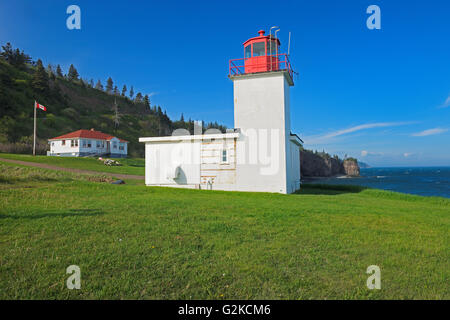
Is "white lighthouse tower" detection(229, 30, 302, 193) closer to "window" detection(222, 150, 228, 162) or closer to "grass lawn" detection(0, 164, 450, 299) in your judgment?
"window" detection(222, 150, 228, 162)

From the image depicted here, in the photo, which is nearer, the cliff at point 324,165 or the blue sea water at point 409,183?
the blue sea water at point 409,183

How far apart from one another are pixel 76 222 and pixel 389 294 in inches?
296

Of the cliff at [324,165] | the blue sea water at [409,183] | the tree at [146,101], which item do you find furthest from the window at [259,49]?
the tree at [146,101]

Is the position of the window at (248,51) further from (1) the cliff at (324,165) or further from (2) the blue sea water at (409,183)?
(1) the cliff at (324,165)

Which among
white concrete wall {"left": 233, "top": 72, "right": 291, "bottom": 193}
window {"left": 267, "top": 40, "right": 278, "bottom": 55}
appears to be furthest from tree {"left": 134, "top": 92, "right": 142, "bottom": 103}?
white concrete wall {"left": 233, "top": 72, "right": 291, "bottom": 193}

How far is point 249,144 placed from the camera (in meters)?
18.4

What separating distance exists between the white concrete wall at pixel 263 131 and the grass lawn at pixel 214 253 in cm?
885

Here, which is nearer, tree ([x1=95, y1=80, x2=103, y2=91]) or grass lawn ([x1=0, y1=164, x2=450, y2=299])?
grass lawn ([x1=0, y1=164, x2=450, y2=299])

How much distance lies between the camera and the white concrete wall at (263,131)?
18.0 meters

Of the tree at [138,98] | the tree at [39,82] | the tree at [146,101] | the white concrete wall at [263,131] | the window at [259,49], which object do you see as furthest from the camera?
the tree at [138,98]

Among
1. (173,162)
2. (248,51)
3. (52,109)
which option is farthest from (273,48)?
(52,109)

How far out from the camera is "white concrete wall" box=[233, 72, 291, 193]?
18.0 metres

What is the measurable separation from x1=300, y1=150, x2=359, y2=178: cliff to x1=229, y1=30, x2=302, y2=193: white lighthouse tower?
8166 centimetres
